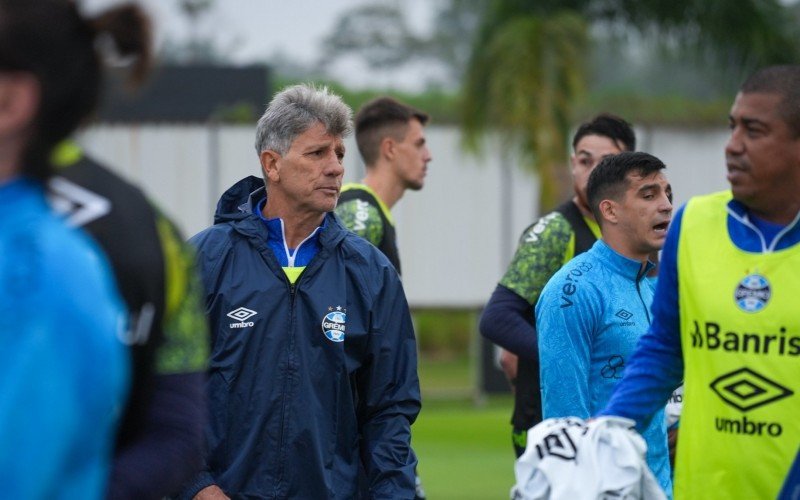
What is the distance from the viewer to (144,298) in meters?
2.53

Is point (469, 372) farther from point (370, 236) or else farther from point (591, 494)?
point (591, 494)

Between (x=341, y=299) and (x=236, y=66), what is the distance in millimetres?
18457

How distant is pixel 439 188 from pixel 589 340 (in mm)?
14471

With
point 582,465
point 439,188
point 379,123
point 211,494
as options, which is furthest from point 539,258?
point 439,188

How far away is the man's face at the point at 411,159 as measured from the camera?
779 cm

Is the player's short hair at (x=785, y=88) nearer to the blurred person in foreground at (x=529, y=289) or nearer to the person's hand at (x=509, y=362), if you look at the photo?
the blurred person in foreground at (x=529, y=289)

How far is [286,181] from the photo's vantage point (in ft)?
17.5

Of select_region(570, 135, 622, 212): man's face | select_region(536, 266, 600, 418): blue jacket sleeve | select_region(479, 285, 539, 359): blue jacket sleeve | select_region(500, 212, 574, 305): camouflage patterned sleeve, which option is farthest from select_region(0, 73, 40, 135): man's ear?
select_region(570, 135, 622, 212): man's face

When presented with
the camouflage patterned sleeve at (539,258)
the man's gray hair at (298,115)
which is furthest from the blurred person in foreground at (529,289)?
the man's gray hair at (298,115)

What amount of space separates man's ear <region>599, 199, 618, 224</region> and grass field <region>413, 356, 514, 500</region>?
6502 mm

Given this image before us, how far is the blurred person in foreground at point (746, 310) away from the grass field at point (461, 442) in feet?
26.3

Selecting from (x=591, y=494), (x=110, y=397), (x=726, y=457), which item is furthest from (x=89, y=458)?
(x=726, y=457)

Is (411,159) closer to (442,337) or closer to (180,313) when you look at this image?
(180,313)

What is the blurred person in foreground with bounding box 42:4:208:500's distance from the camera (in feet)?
8.14
